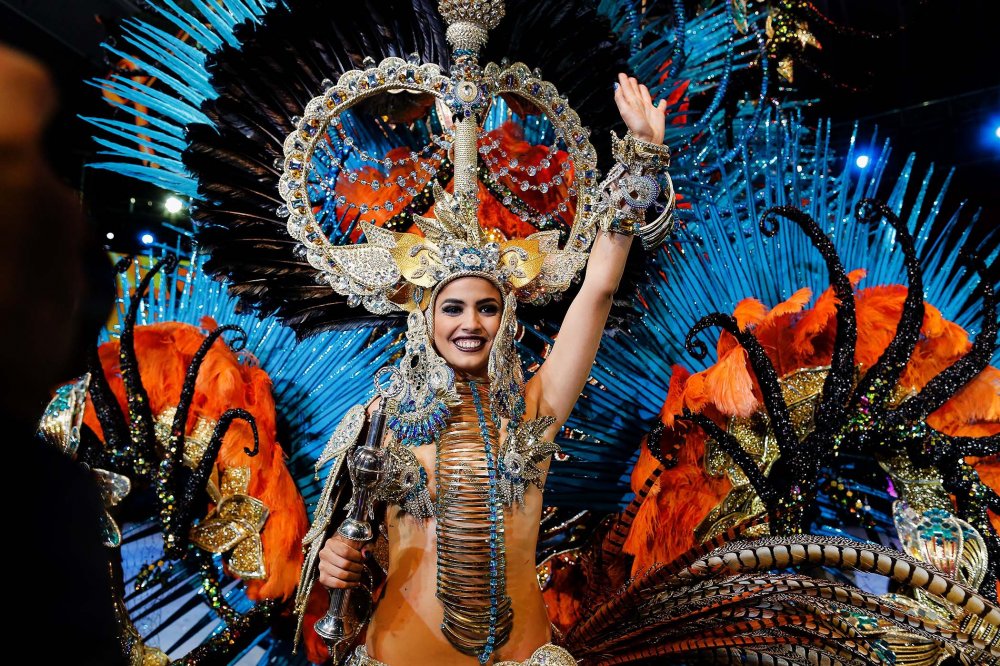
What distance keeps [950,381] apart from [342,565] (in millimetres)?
1466

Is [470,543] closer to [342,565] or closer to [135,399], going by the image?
[342,565]

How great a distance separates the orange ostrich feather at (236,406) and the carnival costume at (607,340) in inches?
10.7

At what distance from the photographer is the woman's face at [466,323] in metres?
2.02

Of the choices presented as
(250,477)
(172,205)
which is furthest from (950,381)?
(172,205)

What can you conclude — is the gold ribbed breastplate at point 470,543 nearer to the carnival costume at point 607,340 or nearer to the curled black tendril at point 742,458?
the carnival costume at point 607,340

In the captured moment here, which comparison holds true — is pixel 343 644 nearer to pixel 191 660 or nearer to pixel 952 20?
pixel 191 660

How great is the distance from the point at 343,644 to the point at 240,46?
5.20 ft

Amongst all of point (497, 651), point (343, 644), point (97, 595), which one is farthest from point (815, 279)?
point (97, 595)

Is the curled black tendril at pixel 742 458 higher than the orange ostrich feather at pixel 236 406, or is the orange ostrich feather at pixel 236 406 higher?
the curled black tendril at pixel 742 458

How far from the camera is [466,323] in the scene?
2.01 m

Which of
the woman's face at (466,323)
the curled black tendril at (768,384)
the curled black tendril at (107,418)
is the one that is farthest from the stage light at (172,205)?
the curled black tendril at (768,384)

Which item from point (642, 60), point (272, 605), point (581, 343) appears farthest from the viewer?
point (642, 60)

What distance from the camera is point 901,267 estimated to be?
2.70 metres

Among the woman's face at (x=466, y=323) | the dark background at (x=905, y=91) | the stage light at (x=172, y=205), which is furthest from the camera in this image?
the stage light at (x=172, y=205)
